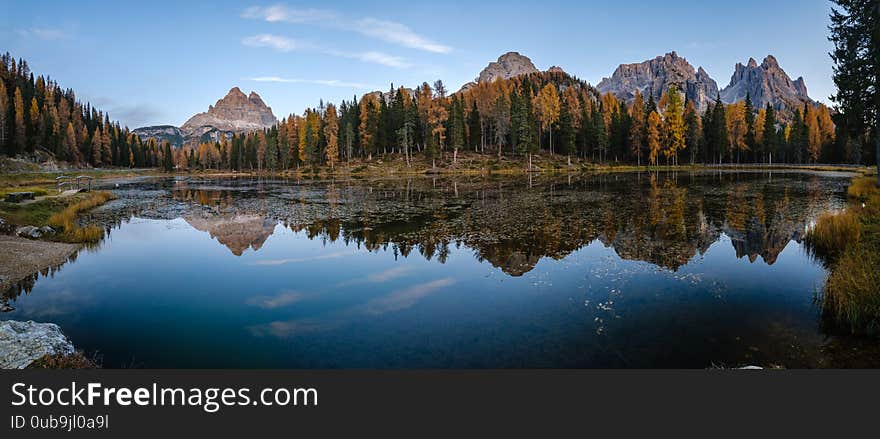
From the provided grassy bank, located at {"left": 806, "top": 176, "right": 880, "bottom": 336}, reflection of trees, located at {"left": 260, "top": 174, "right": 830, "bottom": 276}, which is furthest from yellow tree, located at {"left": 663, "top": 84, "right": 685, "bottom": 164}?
grassy bank, located at {"left": 806, "top": 176, "right": 880, "bottom": 336}

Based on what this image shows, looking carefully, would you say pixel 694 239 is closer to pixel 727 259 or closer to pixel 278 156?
pixel 727 259

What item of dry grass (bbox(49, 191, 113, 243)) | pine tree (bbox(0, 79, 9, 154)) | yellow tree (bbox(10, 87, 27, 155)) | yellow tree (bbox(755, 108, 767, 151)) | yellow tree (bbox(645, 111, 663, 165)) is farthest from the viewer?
yellow tree (bbox(10, 87, 27, 155))

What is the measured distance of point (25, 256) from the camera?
16.3 metres

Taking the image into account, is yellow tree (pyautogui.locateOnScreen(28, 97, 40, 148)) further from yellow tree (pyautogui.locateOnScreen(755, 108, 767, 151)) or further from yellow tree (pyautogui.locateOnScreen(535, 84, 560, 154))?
yellow tree (pyautogui.locateOnScreen(755, 108, 767, 151))

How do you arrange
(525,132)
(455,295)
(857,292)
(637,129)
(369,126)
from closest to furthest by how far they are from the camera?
(857,292)
(455,295)
(525,132)
(637,129)
(369,126)

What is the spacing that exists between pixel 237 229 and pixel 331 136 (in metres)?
82.5

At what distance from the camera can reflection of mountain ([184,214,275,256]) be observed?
20500 millimetres

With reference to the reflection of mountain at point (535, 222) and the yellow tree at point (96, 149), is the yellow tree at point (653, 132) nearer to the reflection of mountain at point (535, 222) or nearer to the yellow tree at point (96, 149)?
the reflection of mountain at point (535, 222)

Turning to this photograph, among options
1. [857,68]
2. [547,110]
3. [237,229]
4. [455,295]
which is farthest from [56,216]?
[547,110]

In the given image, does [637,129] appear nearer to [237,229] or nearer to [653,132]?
[653,132]

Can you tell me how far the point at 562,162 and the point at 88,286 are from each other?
303 feet

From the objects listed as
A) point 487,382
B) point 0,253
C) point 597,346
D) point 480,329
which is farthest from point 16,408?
point 0,253

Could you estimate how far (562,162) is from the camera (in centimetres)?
9619

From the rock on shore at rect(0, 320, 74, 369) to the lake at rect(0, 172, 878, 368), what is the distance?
79 cm
